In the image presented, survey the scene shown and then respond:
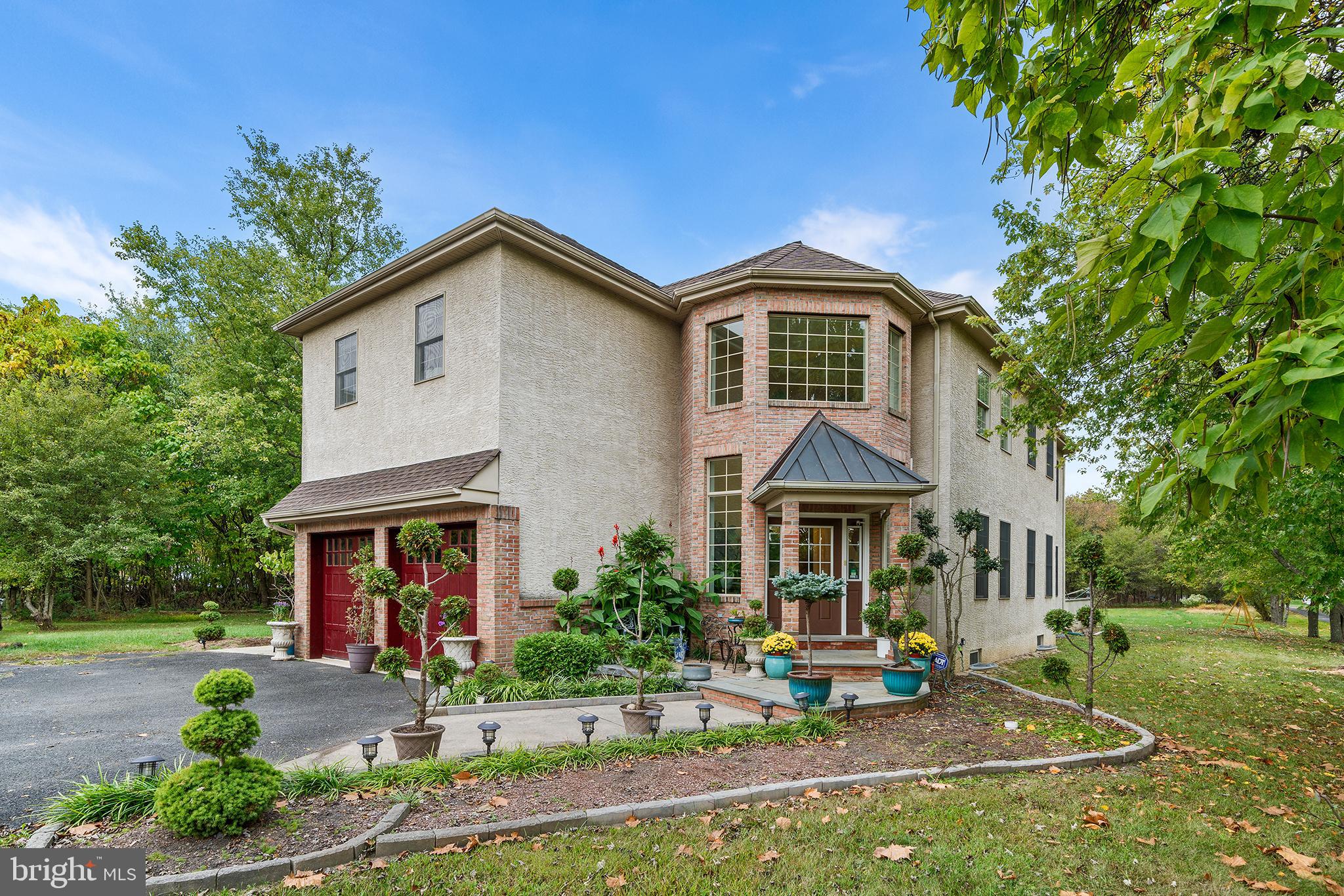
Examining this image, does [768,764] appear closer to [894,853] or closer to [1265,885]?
[894,853]

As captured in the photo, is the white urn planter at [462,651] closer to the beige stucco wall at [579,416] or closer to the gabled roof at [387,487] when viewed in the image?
the beige stucco wall at [579,416]

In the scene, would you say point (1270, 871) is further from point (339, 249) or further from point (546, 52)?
point (339, 249)

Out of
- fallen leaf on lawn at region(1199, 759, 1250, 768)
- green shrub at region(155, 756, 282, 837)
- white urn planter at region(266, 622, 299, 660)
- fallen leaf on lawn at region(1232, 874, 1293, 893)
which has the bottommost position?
white urn planter at region(266, 622, 299, 660)

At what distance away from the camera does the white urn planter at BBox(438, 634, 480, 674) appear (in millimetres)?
10117

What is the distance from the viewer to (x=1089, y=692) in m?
7.62

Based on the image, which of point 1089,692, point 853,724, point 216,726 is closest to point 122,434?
point 216,726

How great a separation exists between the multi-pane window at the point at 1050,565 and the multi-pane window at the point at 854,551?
11.5m

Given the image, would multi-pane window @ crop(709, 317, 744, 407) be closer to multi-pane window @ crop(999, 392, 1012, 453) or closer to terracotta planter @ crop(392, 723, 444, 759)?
multi-pane window @ crop(999, 392, 1012, 453)

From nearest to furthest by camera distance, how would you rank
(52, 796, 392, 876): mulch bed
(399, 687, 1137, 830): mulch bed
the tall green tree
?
the tall green tree → (52, 796, 392, 876): mulch bed → (399, 687, 1137, 830): mulch bed

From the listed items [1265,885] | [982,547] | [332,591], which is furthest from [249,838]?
[982,547]

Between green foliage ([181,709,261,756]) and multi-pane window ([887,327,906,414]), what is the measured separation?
11.2m

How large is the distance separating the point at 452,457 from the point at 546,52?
8.01 m

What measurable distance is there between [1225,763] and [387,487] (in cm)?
1222

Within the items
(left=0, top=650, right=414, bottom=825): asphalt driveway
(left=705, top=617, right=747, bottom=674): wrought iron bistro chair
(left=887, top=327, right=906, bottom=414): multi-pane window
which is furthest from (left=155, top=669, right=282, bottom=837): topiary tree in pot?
(left=887, top=327, right=906, bottom=414): multi-pane window
